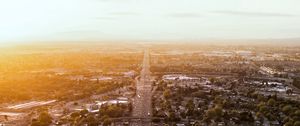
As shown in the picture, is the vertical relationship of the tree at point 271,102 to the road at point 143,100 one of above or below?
above

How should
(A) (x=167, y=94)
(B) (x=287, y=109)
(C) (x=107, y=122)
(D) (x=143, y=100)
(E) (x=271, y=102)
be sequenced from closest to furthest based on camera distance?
(C) (x=107, y=122) < (B) (x=287, y=109) < (E) (x=271, y=102) < (D) (x=143, y=100) < (A) (x=167, y=94)

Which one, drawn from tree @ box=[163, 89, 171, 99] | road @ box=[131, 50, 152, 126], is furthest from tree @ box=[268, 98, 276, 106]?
road @ box=[131, 50, 152, 126]

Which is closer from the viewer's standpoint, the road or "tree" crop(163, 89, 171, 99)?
the road

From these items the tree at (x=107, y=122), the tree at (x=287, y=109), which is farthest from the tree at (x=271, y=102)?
the tree at (x=107, y=122)

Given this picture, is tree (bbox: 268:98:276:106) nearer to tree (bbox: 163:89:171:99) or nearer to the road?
tree (bbox: 163:89:171:99)

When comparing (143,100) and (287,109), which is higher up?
(287,109)

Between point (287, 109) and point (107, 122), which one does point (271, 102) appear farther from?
point (107, 122)

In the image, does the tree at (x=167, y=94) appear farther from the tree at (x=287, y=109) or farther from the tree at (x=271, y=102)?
the tree at (x=287, y=109)

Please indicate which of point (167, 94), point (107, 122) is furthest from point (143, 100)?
point (107, 122)

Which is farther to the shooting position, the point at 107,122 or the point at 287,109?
the point at 287,109

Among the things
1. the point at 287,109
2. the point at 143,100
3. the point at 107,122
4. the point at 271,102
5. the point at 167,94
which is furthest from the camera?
the point at 167,94

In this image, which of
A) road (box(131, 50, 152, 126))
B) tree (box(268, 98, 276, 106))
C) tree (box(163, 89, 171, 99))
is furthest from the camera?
tree (box(163, 89, 171, 99))

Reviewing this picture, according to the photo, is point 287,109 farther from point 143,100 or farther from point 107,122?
point 107,122
